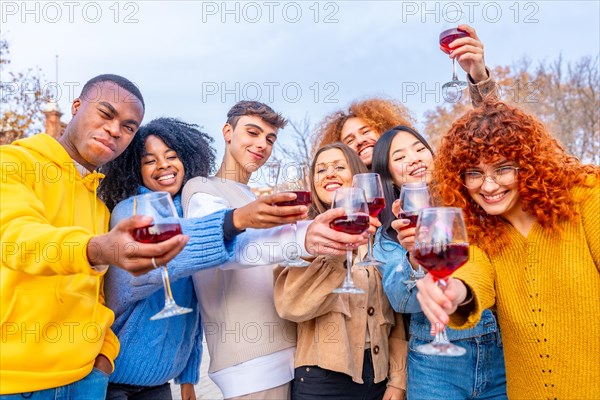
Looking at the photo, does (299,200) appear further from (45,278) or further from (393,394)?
(393,394)

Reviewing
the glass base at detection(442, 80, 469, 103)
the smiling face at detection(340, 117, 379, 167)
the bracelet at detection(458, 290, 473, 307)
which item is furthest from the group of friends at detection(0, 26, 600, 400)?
the smiling face at detection(340, 117, 379, 167)

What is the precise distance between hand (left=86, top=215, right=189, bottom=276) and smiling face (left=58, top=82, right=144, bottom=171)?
42.0 inches

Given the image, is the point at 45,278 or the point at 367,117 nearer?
the point at 45,278

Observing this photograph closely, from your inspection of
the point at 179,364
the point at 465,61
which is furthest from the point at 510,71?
the point at 179,364

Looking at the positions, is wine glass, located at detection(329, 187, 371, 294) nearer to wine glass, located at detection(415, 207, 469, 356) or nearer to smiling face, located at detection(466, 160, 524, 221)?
wine glass, located at detection(415, 207, 469, 356)

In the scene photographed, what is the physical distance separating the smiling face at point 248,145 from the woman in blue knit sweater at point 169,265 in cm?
40

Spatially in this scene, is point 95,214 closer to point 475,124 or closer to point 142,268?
point 142,268

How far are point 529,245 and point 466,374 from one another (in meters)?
0.86

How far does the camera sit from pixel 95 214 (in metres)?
2.83

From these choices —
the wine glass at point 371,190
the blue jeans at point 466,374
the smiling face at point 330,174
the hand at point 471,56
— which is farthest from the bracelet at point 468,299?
the hand at point 471,56

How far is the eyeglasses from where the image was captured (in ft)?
8.05

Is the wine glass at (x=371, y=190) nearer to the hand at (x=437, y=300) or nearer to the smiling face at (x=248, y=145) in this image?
the hand at (x=437, y=300)

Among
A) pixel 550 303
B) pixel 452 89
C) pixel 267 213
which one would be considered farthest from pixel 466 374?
pixel 452 89

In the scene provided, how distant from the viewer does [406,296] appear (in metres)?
2.79
